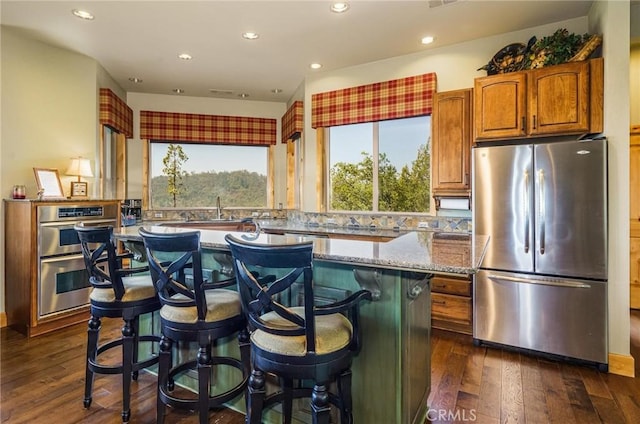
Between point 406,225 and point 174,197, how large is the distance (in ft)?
11.8

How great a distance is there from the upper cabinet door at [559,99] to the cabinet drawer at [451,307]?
1.60m

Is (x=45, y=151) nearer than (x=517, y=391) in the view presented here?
No

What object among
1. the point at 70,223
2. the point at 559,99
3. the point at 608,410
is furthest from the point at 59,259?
the point at 559,99

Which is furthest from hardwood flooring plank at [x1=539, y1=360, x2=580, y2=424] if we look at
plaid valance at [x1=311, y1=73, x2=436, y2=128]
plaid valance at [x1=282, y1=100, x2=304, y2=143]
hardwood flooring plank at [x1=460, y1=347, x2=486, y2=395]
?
plaid valance at [x1=282, y1=100, x2=304, y2=143]

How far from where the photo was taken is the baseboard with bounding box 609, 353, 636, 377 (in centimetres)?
243

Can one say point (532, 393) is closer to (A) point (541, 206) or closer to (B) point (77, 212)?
(A) point (541, 206)

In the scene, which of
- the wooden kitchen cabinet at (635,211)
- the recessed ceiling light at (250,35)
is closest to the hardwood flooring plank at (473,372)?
the wooden kitchen cabinet at (635,211)

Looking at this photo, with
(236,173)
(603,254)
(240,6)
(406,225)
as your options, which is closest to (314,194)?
(406,225)

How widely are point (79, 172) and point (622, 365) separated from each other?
16.9 feet

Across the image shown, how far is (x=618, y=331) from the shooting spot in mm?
2494

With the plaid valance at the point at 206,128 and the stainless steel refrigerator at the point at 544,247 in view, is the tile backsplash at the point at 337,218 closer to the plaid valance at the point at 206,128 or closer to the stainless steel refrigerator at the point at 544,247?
the stainless steel refrigerator at the point at 544,247

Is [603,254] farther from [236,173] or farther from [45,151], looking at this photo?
[45,151]

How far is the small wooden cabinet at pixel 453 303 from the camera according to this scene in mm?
3104

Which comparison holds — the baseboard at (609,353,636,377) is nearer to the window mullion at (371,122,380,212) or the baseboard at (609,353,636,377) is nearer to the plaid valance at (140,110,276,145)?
the window mullion at (371,122,380,212)
